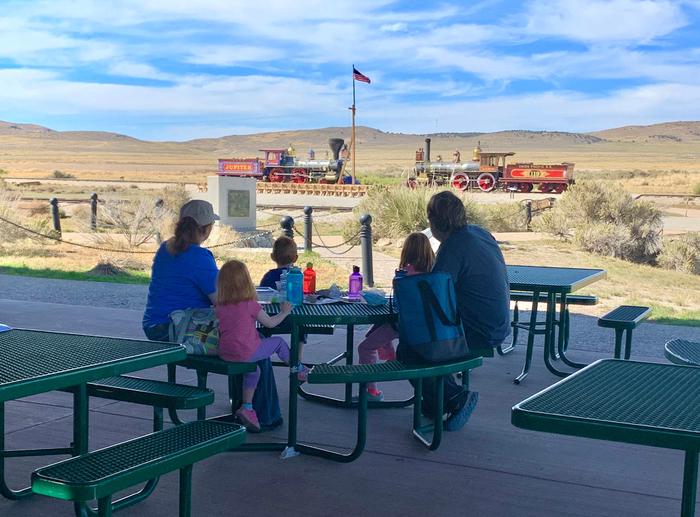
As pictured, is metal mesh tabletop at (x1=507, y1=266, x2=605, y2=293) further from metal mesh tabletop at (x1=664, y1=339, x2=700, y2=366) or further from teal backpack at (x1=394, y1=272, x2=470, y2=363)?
teal backpack at (x1=394, y1=272, x2=470, y2=363)

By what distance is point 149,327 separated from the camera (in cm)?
504

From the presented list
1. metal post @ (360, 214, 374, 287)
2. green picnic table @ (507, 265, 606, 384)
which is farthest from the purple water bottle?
metal post @ (360, 214, 374, 287)

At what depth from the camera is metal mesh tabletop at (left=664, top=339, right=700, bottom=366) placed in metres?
4.55

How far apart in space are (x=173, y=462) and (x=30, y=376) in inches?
23.0

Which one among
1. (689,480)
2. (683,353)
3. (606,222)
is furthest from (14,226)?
(689,480)

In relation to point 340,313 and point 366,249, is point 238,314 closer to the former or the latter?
point 340,313

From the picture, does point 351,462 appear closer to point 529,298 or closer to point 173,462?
point 173,462

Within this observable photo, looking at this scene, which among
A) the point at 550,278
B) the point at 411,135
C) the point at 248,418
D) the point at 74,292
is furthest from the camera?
the point at 411,135

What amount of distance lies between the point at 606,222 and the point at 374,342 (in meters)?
14.0

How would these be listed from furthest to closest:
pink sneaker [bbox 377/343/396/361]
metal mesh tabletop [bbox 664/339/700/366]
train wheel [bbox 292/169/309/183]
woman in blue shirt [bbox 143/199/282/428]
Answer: train wheel [bbox 292/169/309/183] < pink sneaker [bbox 377/343/396/361] < woman in blue shirt [bbox 143/199/282/428] < metal mesh tabletop [bbox 664/339/700/366]

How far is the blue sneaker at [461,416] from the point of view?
5191mm

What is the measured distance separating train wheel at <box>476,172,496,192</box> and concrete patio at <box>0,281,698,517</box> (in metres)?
37.7

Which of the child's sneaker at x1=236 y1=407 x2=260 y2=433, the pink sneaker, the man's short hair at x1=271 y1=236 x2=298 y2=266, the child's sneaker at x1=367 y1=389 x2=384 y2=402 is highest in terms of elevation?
the man's short hair at x1=271 y1=236 x2=298 y2=266

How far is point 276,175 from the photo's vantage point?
46.7 meters
